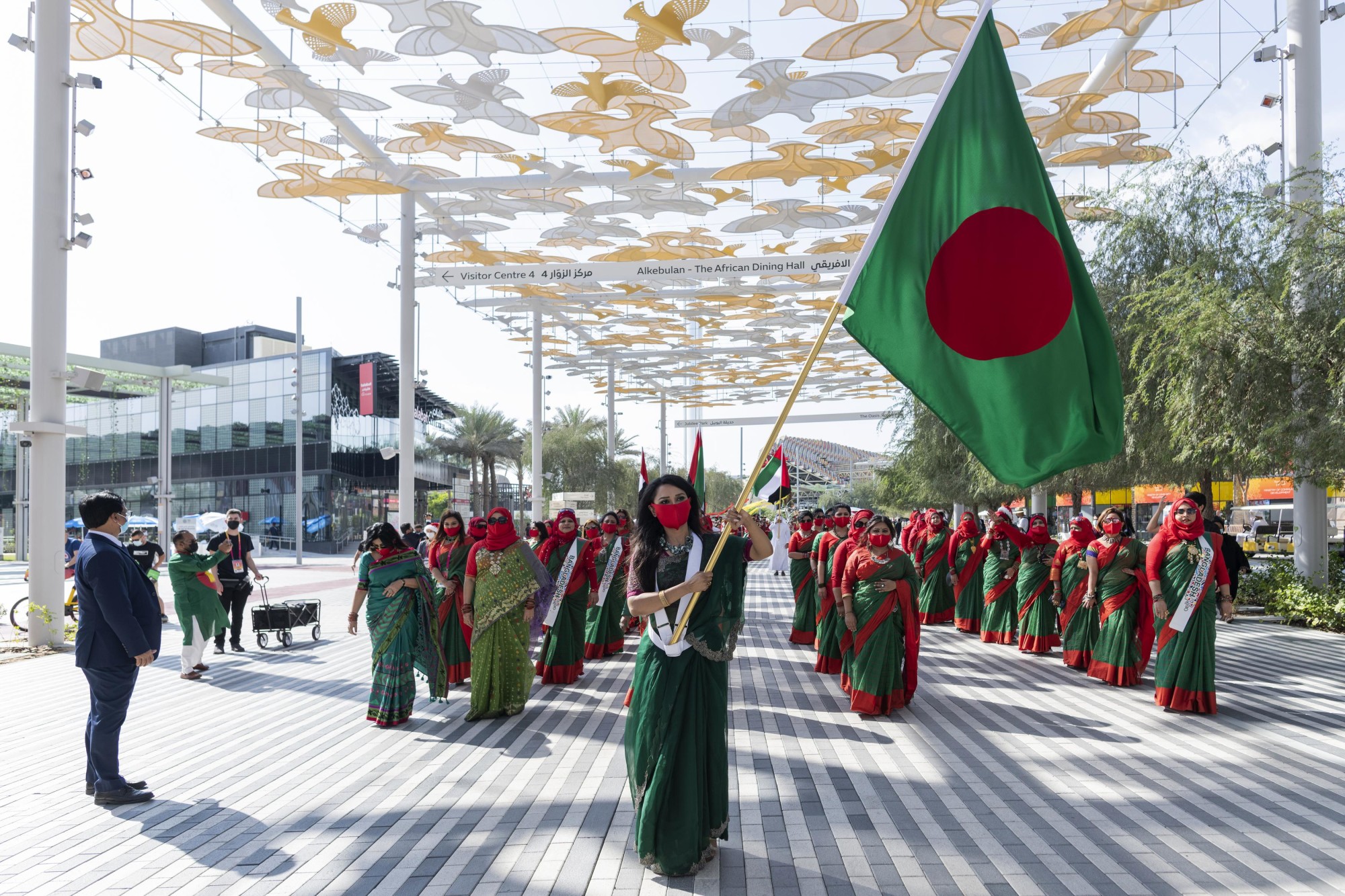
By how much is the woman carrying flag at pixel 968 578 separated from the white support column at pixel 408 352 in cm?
1014

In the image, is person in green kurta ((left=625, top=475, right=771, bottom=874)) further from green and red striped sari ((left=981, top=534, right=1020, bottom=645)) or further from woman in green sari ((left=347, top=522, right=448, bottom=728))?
green and red striped sari ((left=981, top=534, right=1020, bottom=645))

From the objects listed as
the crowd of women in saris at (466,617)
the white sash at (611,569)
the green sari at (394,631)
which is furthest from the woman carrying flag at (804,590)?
the green sari at (394,631)

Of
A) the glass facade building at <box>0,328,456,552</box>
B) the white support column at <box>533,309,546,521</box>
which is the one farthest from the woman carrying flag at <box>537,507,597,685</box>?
the glass facade building at <box>0,328,456,552</box>

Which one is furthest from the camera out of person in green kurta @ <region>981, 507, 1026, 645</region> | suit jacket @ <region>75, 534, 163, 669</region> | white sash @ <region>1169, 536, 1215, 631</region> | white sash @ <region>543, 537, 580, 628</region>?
person in green kurta @ <region>981, 507, 1026, 645</region>

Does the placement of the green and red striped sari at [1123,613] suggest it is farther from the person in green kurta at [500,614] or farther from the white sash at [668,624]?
the white sash at [668,624]

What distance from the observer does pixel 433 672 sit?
7.91 m

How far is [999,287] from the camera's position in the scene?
14.1 feet

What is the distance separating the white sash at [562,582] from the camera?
9.20 metres

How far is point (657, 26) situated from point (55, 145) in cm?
741

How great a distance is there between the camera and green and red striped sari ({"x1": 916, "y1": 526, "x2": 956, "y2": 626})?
42.4ft

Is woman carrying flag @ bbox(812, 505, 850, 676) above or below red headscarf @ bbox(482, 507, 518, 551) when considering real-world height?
below

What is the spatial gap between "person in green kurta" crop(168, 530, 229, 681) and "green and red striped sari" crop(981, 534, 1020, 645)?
903cm

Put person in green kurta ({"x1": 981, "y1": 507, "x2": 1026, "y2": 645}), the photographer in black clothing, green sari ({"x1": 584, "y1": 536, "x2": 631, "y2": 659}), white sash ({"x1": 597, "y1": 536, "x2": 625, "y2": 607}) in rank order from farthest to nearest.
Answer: person in green kurta ({"x1": 981, "y1": 507, "x2": 1026, "y2": 645}) < the photographer in black clothing < green sari ({"x1": 584, "y1": 536, "x2": 631, "y2": 659}) < white sash ({"x1": 597, "y1": 536, "x2": 625, "y2": 607})

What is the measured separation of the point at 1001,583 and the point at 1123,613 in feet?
11.1
